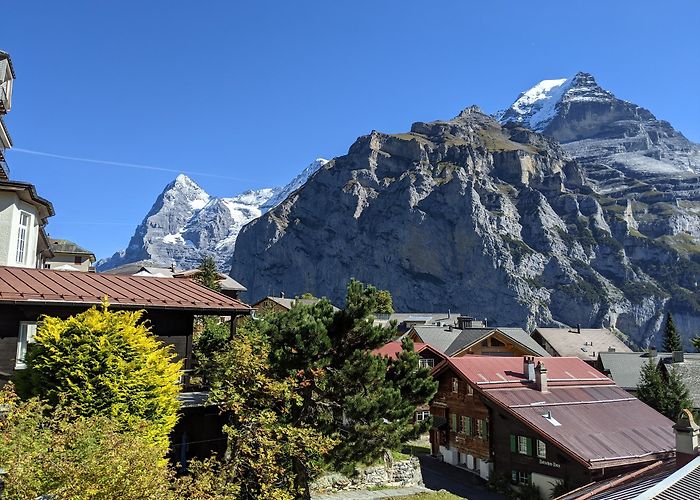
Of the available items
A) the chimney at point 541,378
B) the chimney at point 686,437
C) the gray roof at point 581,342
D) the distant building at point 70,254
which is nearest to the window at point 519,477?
the chimney at point 541,378

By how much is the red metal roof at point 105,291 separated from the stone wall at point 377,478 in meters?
10.3

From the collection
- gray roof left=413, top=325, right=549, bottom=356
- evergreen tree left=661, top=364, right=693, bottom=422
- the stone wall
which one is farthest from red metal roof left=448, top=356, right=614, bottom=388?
gray roof left=413, top=325, right=549, bottom=356

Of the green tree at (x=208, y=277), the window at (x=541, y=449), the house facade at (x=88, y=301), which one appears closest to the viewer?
the house facade at (x=88, y=301)

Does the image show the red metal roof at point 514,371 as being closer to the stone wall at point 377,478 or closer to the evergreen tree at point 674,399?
the evergreen tree at point 674,399

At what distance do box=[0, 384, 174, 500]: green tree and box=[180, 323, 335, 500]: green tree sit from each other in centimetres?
541

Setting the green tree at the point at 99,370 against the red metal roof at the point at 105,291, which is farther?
the red metal roof at the point at 105,291

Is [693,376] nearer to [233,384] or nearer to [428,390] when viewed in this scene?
[428,390]

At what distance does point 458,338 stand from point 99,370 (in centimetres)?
5225

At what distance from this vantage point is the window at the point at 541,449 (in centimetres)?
2909

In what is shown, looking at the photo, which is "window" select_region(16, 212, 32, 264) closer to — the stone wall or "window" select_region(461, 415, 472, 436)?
the stone wall

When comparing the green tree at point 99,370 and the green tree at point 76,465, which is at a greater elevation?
the green tree at point 99,370

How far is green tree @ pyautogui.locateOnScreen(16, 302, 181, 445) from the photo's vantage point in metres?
13.6

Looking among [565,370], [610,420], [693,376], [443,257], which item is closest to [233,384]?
[610,420]

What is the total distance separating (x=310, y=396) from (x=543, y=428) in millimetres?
16059
